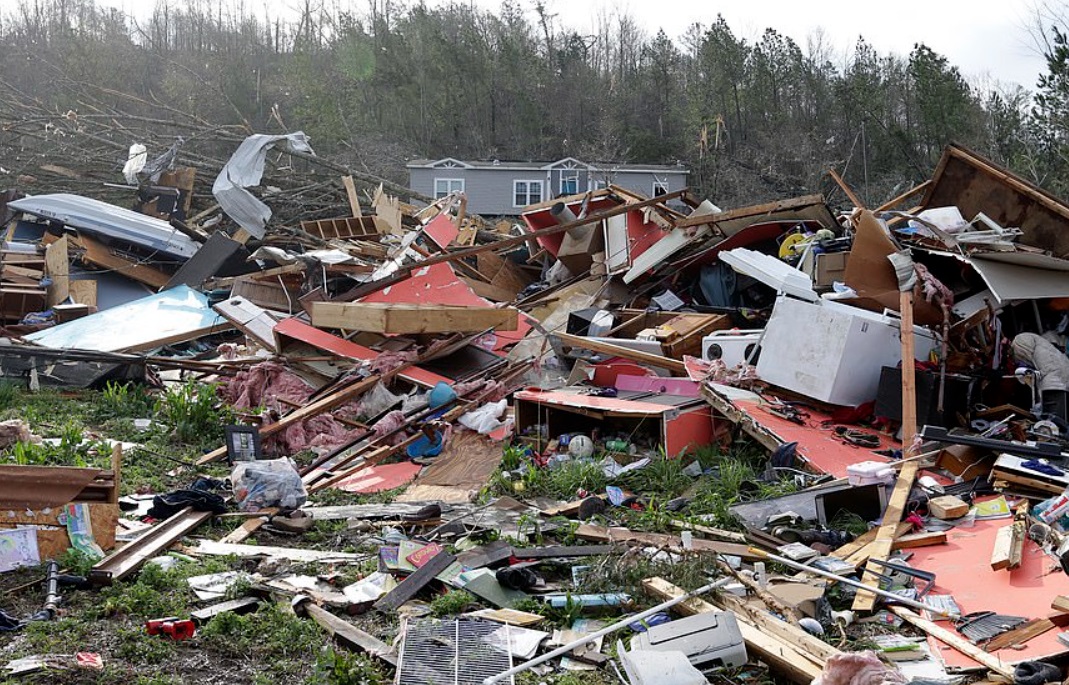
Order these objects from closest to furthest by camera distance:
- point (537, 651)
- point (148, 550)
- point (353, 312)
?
point (537, 651)
point (148, 550)
point (353, 312)

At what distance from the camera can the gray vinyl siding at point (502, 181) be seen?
3206 cm

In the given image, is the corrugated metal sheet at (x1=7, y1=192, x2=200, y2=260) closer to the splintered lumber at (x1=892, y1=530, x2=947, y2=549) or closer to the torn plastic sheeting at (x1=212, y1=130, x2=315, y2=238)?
the torn plastic sheeting at (x1=212, y1=130, x2=315, y2=238)

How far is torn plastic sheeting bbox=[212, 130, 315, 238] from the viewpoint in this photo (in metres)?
15.2

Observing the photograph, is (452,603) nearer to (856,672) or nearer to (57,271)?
(856,672)

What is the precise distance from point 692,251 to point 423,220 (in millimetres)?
5659

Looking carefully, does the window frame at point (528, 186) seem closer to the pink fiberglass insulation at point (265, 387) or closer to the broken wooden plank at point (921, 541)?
the pink fiberglass insulation at point (265, 387)

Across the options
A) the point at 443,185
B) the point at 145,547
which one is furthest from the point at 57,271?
the point at 443,185

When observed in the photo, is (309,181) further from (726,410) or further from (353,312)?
(726,410)

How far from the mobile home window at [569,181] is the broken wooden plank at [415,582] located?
1112 inches

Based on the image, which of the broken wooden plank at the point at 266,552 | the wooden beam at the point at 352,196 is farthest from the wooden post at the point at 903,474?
the wooden beam at the point at 352,196

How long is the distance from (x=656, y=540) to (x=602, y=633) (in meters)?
1.47

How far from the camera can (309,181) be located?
64.2 feet

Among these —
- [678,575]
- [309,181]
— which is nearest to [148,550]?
[678,575]

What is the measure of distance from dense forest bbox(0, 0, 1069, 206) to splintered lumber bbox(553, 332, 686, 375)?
17.4 meters
